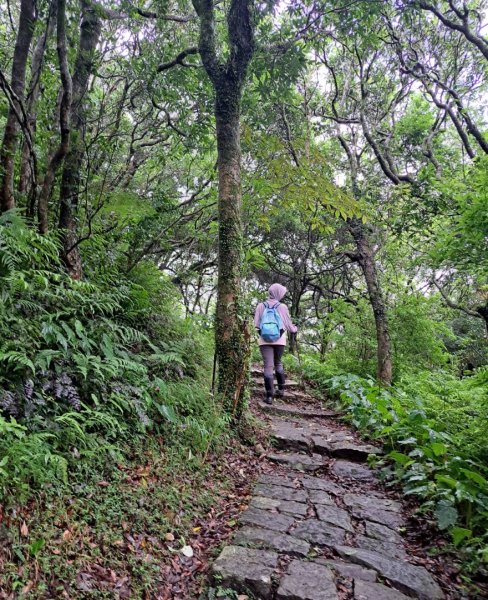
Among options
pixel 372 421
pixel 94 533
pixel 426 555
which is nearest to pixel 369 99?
pixel 372 421

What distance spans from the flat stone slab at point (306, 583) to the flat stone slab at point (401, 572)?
36 centimetres

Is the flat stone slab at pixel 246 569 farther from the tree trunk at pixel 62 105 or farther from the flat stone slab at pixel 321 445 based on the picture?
the tree trunk at pixel 62 105

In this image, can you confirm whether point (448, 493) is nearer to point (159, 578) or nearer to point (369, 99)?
point (159, 578)

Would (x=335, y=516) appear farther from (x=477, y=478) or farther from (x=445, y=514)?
(x=477, y=478)

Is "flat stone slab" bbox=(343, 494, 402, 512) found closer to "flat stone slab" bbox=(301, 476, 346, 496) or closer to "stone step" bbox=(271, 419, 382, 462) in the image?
"flat stone slab" bbox=(301, 476, 346, 496)

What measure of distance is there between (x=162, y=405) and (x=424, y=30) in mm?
11287

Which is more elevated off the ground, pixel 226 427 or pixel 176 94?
pixel 176 94

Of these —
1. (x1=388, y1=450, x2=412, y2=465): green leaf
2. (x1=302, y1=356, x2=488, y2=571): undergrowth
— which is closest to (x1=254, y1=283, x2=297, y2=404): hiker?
(x1=302, y1=356, x2=488, y2=571): undergrowth

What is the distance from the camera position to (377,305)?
920 centimetres

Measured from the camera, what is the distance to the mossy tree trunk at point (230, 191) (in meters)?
5.20

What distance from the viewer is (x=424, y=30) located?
9766 millimetres

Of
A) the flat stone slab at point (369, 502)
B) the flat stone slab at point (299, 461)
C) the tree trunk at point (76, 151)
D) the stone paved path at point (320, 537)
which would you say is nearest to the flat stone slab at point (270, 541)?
the stone paved path at point (320, 537)

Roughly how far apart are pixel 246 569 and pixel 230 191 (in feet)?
14.9

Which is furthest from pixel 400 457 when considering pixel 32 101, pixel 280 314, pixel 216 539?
pixel 32 101
